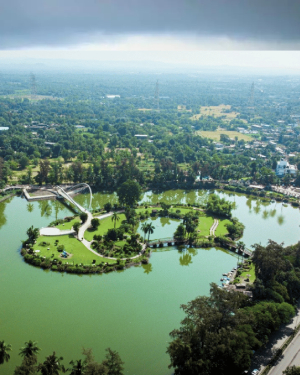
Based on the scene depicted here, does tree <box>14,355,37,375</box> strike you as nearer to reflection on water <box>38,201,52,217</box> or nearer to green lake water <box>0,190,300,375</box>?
green lake water <box>0,190,300,375</box>

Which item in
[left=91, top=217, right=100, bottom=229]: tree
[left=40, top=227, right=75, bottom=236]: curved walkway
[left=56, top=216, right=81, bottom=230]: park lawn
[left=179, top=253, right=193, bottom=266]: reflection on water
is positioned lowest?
[left=179, top=253, right=193, bottom=266]: reflection on water

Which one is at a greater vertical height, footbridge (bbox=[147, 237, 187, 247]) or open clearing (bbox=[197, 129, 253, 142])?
open clearing (bbox=[197, 129, 253, 142])

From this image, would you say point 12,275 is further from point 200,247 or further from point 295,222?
point 295,222

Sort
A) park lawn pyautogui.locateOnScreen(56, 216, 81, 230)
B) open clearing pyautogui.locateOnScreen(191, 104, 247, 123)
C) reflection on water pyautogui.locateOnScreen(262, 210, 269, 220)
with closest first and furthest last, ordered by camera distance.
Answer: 1. park lawn pyautogui.locateOnScreen(56, 216, 81, 230)
2. reflection on water pyautogui.locateOnScreen(262, 210, 269, 220)
3. open clearing pyautogui.locateOnScreen(191, 104, 247, 123)

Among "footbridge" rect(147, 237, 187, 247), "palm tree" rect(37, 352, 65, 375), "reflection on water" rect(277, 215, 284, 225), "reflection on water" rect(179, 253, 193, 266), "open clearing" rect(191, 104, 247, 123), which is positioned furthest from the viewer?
"open clearing" rect(191, 104, 247, 123)

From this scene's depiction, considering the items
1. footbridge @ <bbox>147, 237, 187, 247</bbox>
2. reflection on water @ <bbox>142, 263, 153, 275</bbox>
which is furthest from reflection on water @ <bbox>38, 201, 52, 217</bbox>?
reflection on water @ <bbox>142, 263, 153, 275</bbox>

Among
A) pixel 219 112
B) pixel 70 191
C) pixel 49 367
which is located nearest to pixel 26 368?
pixel 49 367
